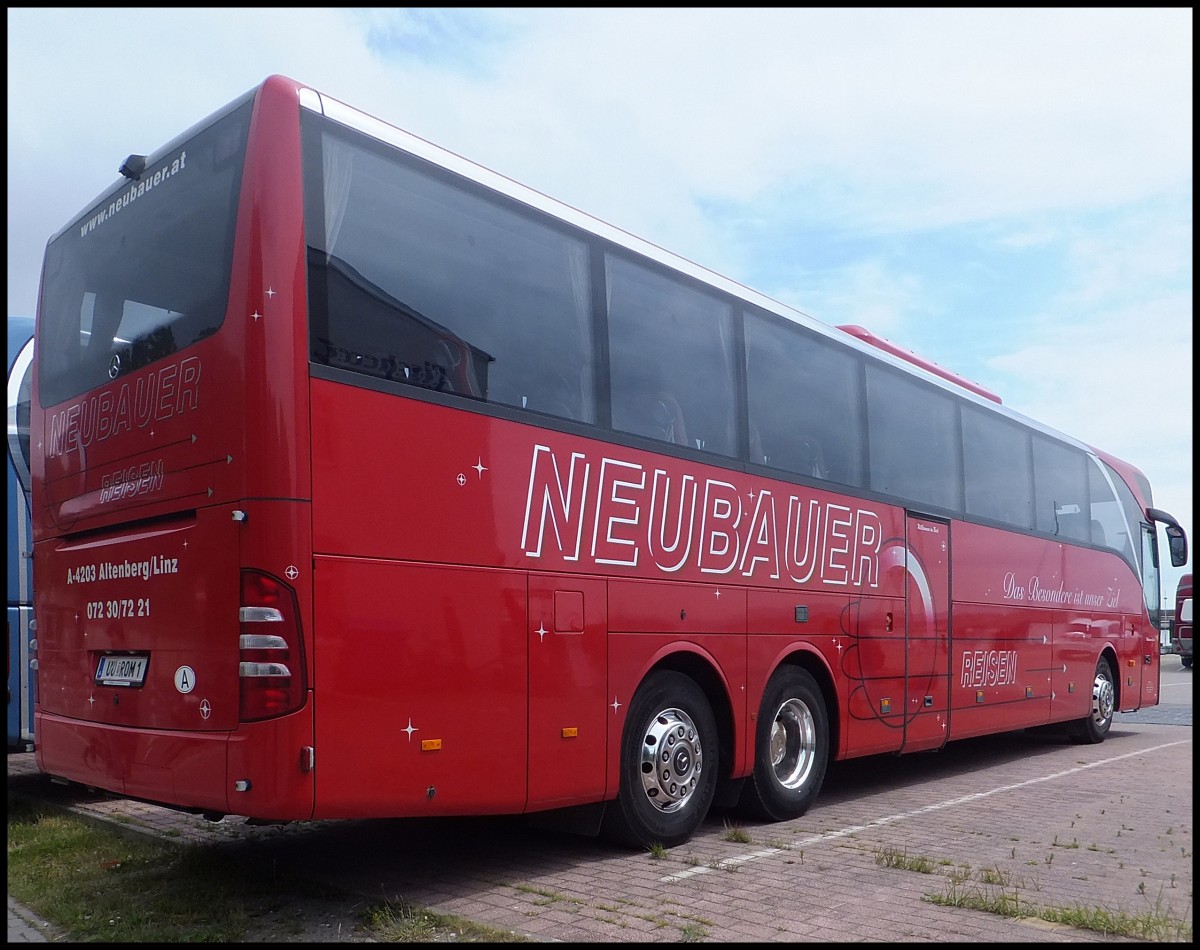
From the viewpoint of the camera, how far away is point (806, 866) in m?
6.67

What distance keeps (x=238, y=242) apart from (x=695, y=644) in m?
3.80

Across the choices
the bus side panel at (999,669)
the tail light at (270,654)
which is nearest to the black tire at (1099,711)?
the bus side panel at (999,669)

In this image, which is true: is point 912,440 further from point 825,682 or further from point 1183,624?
A: point 1183,624

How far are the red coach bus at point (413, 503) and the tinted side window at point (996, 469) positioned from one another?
2.97 meters

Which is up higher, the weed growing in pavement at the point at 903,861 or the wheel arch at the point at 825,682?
the wheel arch at the point at 825,682

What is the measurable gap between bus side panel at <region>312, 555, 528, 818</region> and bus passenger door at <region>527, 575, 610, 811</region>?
0.12 meters

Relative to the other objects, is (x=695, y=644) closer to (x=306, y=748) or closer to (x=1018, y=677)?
(x=306, y=748)

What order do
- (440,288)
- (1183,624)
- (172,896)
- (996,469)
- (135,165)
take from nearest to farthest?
(172,896), (440,288), (135,165), (996,469), (1183,624)

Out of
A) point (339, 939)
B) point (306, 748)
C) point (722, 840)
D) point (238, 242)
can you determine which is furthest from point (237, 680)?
point (722, 840)

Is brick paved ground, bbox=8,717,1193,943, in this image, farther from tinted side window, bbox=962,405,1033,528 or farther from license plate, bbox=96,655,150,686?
tinted side window, bbox=962,405,1033,528

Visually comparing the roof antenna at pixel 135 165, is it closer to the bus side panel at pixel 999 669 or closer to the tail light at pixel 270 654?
the tail light at pixel 270 654

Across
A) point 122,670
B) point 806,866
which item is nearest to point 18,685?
point 122,670

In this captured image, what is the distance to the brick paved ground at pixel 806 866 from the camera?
17.7 ft

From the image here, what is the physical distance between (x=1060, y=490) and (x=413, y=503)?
10392 millimetres
